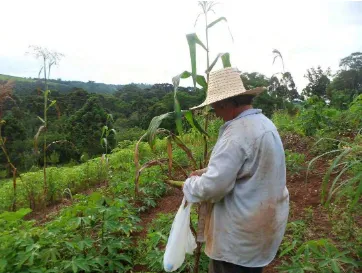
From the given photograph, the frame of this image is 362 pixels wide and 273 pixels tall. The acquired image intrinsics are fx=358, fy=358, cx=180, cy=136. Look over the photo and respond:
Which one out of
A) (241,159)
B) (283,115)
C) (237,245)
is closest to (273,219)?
(237,245)

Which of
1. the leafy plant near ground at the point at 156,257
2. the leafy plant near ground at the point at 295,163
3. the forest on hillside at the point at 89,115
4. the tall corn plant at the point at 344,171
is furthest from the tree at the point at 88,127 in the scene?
the tall corn plant at the point at 344,171

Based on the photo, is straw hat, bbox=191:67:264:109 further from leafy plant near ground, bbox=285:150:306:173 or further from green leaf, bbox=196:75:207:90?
leafy plant near ground, bbox=285:150:306:173

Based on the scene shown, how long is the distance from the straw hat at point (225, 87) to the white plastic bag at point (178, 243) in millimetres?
593

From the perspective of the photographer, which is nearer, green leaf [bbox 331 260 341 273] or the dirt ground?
green leaf [bbox 331 260 341 273]

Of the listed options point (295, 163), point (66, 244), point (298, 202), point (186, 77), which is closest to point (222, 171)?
point (186, 77)

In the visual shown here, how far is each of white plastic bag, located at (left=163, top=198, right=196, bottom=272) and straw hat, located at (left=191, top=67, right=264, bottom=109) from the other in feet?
1.94

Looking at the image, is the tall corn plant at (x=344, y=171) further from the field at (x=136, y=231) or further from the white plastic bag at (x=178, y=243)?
the white plastic bag at (x=178, y=243)

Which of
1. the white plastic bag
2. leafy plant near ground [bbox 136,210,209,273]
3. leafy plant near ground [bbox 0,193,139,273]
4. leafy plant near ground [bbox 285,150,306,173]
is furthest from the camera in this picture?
leafy plant near ground [bbox 285,150,306,173]

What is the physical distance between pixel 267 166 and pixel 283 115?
760cm

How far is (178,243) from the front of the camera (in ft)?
6.36

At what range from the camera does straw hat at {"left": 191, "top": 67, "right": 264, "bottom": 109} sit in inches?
70.4

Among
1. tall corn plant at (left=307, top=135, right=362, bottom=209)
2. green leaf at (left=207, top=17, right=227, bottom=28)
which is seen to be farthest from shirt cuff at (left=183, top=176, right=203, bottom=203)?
green leaf at (left=207, top=17, right=227, bottom=28)

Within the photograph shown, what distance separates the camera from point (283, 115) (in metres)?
8.95

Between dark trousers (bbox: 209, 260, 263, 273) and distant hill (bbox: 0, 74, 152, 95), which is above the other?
distant hill (bbox: 0, 74, 152, 95)
